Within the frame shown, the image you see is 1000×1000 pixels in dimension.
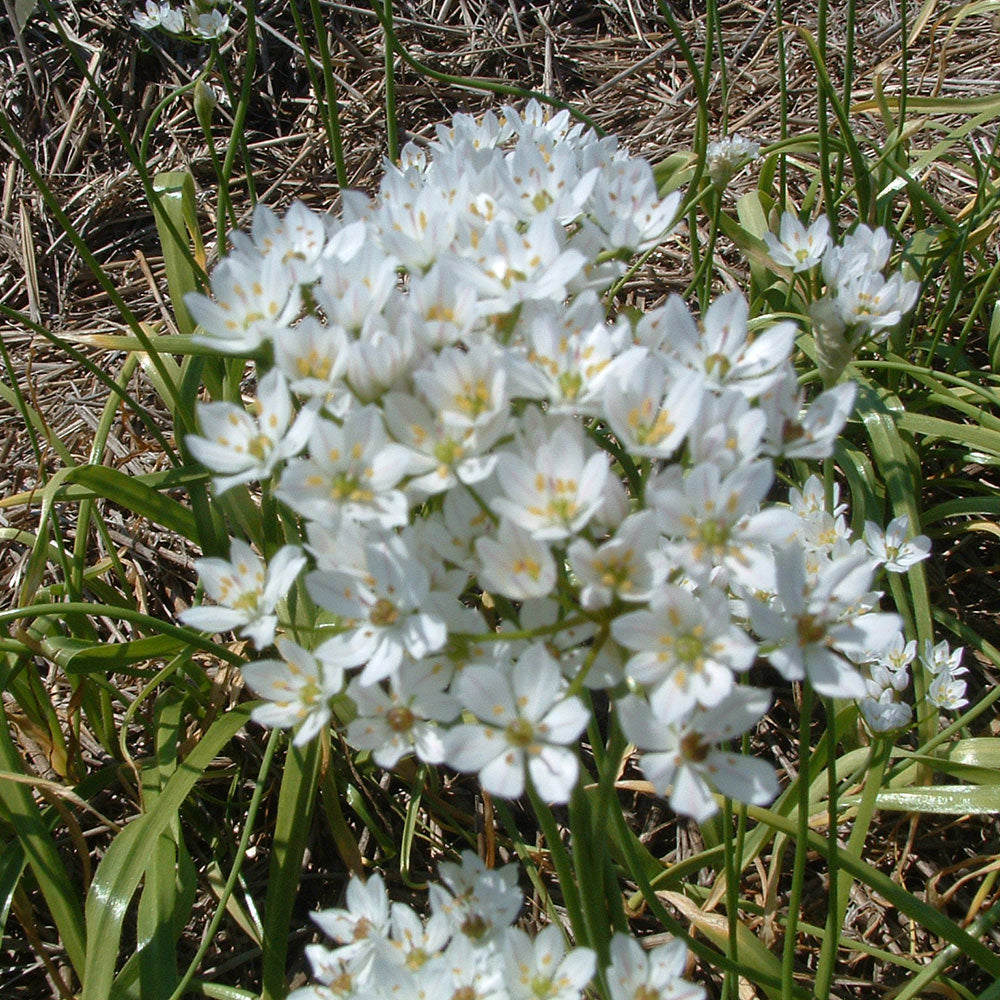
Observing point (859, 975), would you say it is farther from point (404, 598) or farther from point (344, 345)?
point (344, 345)

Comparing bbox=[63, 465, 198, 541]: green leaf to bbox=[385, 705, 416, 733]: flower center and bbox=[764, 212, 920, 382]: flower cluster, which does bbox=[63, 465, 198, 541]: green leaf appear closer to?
bbox=[385, 705, 416, 733]: flower center

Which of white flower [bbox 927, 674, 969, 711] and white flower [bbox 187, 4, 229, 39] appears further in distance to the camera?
white flower [bbox 187, 4, 229, 39]

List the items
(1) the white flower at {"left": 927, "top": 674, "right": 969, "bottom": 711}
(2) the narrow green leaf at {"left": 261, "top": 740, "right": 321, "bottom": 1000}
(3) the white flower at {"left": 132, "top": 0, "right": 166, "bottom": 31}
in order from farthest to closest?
(3) the white flower at {"left": 132, "top": 0, "right": 166, "bottom": 31} → (1) the white flower at {"left": 927, "top": 674, "right": 969, "bottom": 711} → (2) the narrow green leaf at {"left": 261, "top": 740, "right": 321, "bottom": 1000}

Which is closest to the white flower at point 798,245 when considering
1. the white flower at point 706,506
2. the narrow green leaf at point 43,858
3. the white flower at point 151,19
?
the white flower at point 706,506

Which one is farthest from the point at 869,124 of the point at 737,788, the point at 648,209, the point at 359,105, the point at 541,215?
the point at 737,788

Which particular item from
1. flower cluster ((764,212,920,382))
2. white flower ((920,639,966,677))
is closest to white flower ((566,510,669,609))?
flower cluster ((764,212,920,382))

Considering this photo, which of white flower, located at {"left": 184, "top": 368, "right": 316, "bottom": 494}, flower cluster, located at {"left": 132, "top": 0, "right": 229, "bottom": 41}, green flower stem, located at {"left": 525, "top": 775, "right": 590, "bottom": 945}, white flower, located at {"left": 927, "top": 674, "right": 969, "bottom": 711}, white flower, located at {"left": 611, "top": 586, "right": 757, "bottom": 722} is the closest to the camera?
white flower, located at {"left": 611, "top": 586, "right": 757, "bottom": 722}

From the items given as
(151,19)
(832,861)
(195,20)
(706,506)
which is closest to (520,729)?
(706,506)
